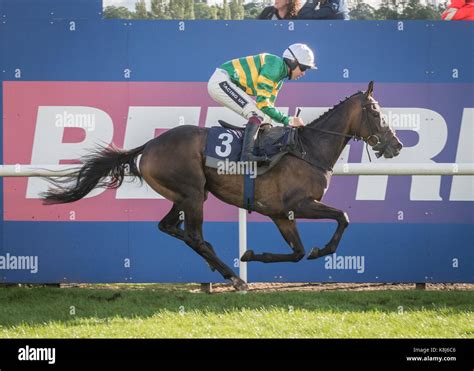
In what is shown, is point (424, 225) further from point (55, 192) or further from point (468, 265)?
point (55, 192)

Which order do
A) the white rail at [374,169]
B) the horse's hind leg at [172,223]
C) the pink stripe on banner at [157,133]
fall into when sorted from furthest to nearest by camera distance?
the pink stripe on banner at [157,133]
the white rail at [374,169]
the horse's hind leg at [172,223]

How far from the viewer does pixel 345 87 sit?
7535mm

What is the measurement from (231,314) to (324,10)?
2823 mm

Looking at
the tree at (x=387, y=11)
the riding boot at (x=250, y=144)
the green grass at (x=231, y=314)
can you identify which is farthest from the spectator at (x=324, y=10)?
the green grass at (x=231, y=314)

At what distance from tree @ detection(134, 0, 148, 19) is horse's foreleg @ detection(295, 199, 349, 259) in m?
2.33

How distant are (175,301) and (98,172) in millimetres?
1117

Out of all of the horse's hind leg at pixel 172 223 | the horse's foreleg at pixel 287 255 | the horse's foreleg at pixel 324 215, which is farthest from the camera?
the horse's hind leg at pixel 172 223

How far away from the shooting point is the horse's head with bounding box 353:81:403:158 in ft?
20.8

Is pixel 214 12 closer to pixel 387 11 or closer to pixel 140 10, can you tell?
pixel 140 10

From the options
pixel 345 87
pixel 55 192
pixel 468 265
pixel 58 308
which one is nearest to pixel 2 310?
pixel 58 308

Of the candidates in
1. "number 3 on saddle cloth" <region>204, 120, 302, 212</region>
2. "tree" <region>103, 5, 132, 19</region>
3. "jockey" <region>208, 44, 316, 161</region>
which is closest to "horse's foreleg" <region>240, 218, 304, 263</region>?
"number 3 on saddle cloth" <region>204, 120, 302, 212</region>

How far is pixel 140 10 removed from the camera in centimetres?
756

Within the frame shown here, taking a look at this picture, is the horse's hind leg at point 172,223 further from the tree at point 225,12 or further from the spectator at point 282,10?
the spectator at point 282,10

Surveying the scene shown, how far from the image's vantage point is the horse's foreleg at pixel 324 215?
20.1 ft
